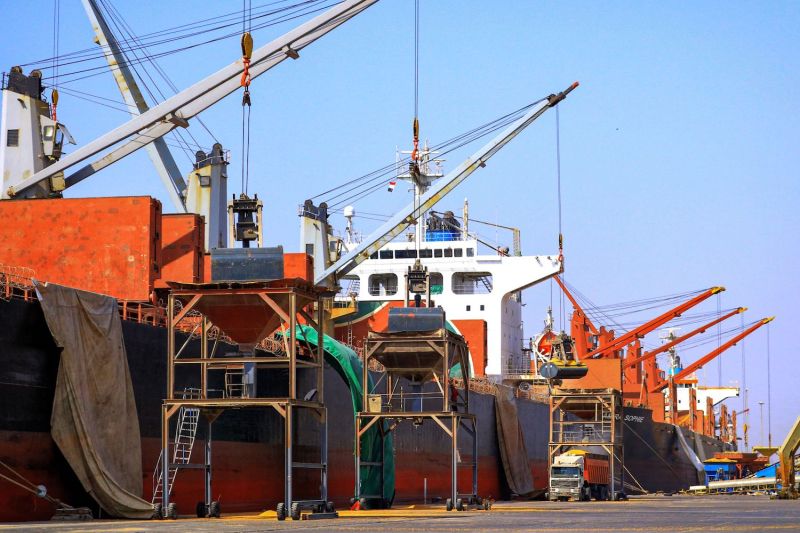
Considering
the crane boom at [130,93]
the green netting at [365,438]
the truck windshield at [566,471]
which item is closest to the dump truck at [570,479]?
the truck windshield at [566,471]

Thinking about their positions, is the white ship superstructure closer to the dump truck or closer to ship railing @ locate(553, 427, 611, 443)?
ship railing @ locate(553, 427, 611, 443)

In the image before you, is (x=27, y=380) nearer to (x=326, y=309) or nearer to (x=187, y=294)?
(x=187, y=294)

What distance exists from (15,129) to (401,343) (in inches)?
542

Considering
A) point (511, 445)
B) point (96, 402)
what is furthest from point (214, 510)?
point (511, 445)

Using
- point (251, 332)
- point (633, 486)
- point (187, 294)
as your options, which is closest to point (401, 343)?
point (251, 332)

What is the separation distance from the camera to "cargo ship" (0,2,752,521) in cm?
2561

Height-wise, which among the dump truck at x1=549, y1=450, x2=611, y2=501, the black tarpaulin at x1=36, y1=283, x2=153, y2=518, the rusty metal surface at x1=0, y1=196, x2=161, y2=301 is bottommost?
the dump truck at x1=549, y1=450, x2=611, y2=501

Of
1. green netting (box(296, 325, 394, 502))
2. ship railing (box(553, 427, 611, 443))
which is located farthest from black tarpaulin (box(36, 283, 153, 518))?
ship railing (box(553, 427, 611, 443))

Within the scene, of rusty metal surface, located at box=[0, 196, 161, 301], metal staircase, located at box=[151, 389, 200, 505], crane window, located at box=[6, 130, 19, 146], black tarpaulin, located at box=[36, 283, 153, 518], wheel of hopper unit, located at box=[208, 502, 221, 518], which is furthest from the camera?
crane window, located at box=[6, 130, 19, 146]

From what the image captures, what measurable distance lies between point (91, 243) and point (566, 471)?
74.5 feet

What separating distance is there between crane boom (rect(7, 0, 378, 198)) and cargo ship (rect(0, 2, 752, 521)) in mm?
130

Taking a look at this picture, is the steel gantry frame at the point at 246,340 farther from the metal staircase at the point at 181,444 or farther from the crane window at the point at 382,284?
the crane window at the point at 382,284

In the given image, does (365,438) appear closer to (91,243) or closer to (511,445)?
(91,243)

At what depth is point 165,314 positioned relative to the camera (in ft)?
108
